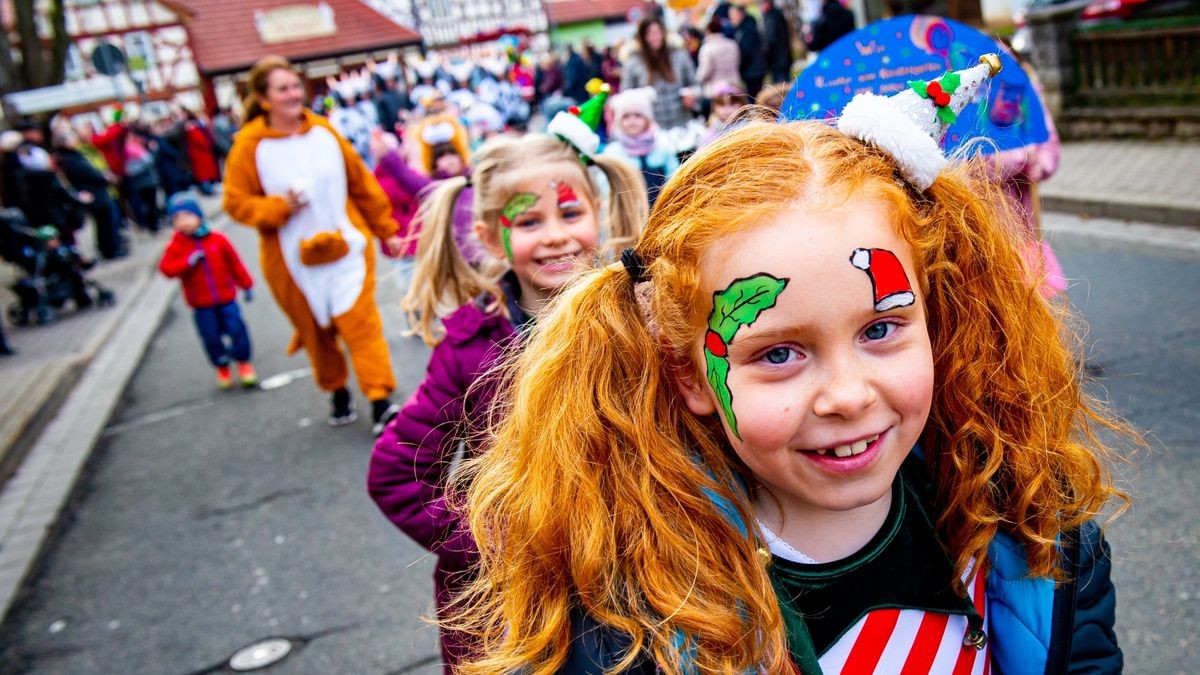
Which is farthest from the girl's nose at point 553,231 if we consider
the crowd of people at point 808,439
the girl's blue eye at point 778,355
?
the girl's blue eye at point 778,355

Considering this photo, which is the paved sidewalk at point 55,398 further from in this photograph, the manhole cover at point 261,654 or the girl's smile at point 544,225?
the girl's smile at point 544,225

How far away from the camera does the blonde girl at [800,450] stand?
1.33 metres

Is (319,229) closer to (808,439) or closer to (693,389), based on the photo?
(693,389)

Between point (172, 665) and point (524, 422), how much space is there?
8.96ft

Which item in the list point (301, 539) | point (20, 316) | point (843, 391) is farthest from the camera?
point (20, 316)

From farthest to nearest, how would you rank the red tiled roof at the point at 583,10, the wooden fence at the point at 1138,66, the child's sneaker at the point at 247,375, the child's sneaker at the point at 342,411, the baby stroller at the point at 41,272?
the red tiled roof at the point at 583,10
the baby stroller at the point at 41,272
the wooden fence at the point at 1138,66
the child's sneaker at the point at 247,375
the child's sneaker at the point at 342,411

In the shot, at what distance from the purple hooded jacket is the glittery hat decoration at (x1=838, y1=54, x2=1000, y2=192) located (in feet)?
3.59

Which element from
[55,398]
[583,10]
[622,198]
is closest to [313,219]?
[622,198]

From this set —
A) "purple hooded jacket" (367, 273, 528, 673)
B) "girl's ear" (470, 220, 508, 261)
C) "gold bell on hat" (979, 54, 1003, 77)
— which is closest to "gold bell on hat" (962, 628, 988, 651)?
"gold bell on hat" (979, 54, 1003, 77)

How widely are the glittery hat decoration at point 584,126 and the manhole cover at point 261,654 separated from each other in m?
2.03

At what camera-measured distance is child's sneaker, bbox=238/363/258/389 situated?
7555 mm

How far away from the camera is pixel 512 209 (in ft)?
9.84

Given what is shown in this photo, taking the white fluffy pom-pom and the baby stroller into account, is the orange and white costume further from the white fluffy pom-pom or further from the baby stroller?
the baby stroller

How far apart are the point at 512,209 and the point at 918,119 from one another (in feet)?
5.73
